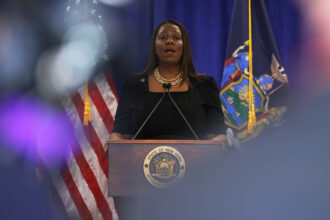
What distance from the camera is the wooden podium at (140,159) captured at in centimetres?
123

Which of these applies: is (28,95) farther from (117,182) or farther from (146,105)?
(117,182)

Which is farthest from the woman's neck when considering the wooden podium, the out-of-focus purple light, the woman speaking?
the out-of-focus purple light

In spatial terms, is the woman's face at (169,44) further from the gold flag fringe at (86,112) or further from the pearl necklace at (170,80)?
the gold flag fringe at (86,112)

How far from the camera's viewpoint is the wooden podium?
4.02ft

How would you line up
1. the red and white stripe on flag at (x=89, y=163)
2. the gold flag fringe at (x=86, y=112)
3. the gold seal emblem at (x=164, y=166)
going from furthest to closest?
1. the red and white stripe on flag at (x=89, y=163)
2. the gold flag fringe at (x=86, y=112)
3. the gold seal emblem at (x=164, y=166)

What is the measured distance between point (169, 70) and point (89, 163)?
3.08 feet

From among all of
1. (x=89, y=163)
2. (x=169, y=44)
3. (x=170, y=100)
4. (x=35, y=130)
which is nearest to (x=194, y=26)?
(x=169, y=44)

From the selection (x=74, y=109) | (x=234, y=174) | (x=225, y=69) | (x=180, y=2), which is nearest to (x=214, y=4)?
(x=180, y=2)

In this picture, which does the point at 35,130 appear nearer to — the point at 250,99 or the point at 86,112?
the point at 86,112

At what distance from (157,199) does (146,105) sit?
0.49 meters

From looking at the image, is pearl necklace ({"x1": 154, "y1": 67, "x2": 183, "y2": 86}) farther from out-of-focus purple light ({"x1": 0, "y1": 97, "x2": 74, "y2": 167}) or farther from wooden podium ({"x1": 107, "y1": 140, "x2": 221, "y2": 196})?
out-of-focus purple light ({"x1": 0, "y1": 97, "x2": 74, "y2": 167})

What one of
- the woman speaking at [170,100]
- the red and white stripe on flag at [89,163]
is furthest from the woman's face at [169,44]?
the red and white stripe on flag at [89,163]

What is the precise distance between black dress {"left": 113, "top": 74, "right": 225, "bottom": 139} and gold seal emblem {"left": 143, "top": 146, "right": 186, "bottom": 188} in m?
0.30

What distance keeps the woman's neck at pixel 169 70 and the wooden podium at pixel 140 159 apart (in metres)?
0.52
